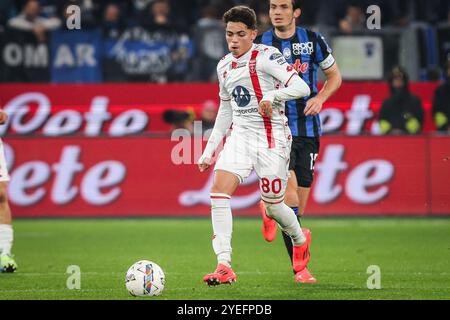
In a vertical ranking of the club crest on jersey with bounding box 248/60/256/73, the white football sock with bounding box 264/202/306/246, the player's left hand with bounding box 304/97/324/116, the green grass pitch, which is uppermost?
the club crest on jersey with bounding box 248/60/256/73

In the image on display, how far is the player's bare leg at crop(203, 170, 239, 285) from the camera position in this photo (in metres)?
8.30

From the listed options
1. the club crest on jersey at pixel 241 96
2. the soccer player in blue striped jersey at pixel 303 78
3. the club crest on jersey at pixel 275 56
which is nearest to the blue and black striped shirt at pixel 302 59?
the soccer player in blue striped jersey at pixel 303 78

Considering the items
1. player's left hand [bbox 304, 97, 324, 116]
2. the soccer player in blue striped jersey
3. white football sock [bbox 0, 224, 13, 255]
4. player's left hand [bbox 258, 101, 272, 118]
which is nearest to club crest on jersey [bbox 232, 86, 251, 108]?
player's left hand [bbox 258, 101, 272, 118]

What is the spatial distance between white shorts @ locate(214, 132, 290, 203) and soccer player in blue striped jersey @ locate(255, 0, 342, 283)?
71cm

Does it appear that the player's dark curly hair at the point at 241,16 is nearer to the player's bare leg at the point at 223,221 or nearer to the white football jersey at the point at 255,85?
→ the white football jersey at the point at 255,85

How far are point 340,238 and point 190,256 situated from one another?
99.8 inches

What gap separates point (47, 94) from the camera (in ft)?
54.3

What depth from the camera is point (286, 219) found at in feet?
28.7

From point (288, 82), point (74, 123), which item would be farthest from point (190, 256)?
point (74, 123)

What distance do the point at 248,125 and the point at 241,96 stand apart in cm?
23

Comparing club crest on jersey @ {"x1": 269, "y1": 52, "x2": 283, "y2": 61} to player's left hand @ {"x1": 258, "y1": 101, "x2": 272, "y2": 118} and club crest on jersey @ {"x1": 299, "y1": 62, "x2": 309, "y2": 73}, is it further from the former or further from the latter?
club crest on jersey @ {"x1": 299, "y1": 62, "x2": 309, "y2": 73}

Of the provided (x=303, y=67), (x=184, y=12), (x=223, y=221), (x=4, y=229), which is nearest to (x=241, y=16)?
(x=303, y=67)

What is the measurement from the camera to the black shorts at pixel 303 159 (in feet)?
31.2

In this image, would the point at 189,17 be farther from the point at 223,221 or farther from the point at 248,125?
the point at 223,221
